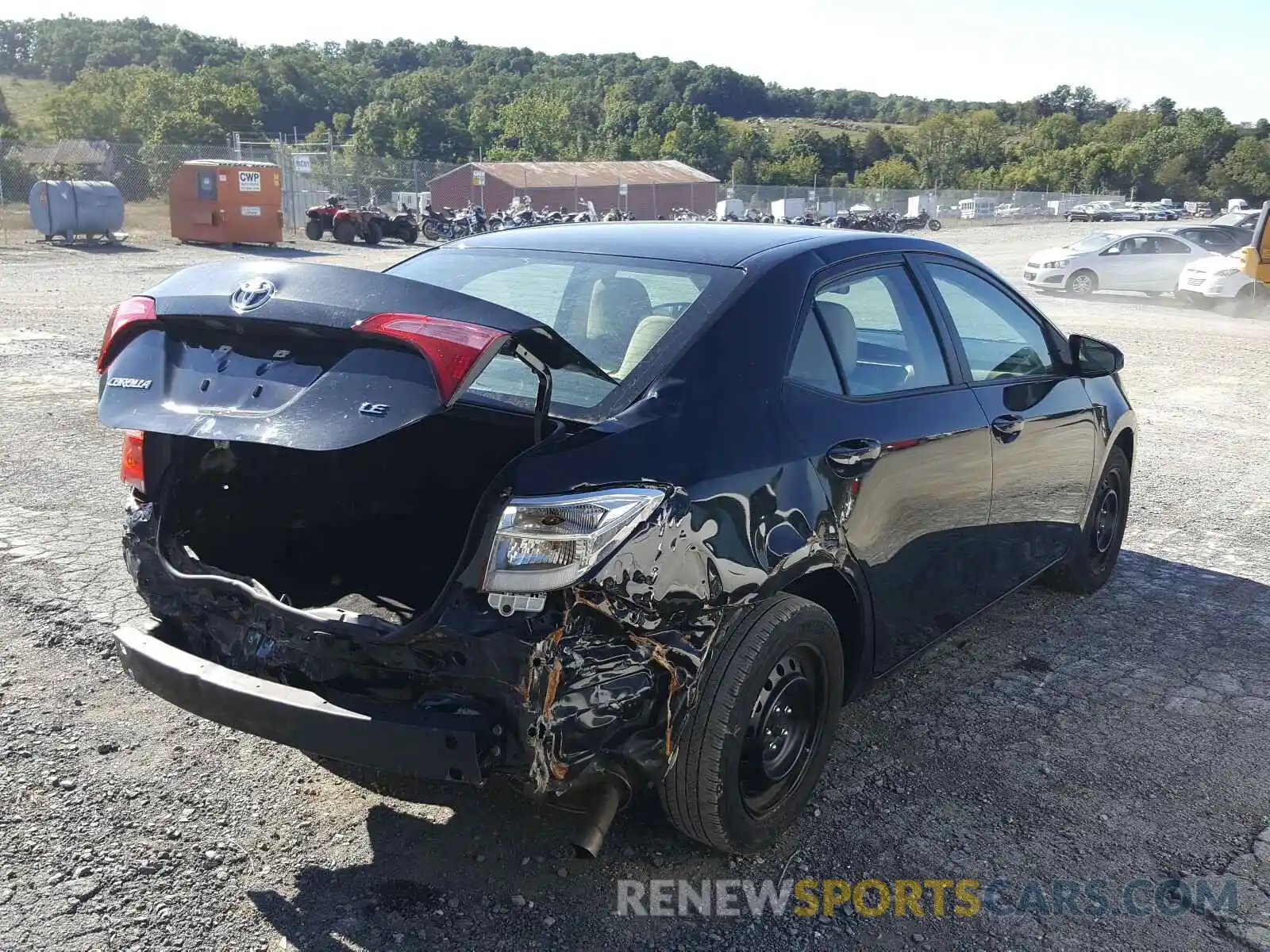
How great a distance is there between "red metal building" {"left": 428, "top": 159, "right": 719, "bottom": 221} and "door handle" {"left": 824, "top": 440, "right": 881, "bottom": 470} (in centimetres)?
4706

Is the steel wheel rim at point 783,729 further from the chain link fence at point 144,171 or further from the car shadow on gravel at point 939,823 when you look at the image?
the chain link fence at point 144,171

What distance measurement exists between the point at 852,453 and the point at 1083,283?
21.3 m

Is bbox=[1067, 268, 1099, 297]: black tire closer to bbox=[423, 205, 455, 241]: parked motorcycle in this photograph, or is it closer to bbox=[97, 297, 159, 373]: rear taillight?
bbox=[423, 205, 455, 241]: parked motorcycle

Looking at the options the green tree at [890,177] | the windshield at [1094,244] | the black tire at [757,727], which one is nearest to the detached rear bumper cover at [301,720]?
the black tire at [757,727]

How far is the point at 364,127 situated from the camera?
3976 inches

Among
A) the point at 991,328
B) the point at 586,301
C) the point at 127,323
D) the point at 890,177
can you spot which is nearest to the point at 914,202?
the point at 890,177

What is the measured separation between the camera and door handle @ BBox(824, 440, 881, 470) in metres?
3.17

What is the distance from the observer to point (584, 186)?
2211 inches

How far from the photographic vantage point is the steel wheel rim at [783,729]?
119 inches

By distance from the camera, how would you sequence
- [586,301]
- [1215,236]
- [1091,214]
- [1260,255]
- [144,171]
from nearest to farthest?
[586,301] < [1260,255] < [1215,236] < [144,171] < [1091,214]

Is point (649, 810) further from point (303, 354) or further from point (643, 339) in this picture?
point (303, 354)

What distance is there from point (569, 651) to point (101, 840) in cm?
157

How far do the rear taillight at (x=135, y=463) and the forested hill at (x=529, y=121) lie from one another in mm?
65577

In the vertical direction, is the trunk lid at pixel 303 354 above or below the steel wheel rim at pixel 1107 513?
above
